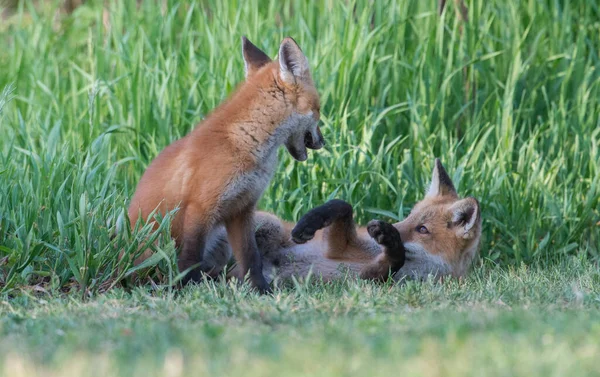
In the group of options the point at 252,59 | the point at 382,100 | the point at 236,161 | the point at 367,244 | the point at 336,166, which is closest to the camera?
the point at 236,161

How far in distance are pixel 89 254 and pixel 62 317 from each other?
3.09 feet

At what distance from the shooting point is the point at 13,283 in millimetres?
4434

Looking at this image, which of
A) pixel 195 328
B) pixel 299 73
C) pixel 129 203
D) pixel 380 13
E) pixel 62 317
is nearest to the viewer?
pixel 195 328

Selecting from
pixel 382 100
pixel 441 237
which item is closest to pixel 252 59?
pixel 441 237

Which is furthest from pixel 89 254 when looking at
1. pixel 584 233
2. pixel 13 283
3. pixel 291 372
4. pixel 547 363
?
pixel 584 233

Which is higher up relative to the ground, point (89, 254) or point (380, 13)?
point (380, 13)

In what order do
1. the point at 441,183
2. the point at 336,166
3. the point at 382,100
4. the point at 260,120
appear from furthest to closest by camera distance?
1. the point at 382,100
2. the point at 336,166
3. the point at 441,183
4. the point at 260,120

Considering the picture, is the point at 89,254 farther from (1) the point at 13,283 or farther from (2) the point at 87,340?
(2) the point at 87,340

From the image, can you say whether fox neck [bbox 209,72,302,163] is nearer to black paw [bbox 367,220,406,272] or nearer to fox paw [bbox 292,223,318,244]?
fox paw [bbox 292,223,318,244]

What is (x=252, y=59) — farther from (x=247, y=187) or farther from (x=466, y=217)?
(x=466, y=217)

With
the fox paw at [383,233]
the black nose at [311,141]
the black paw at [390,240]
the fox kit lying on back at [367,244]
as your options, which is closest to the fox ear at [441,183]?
the fox kit lying on back at [367,244]

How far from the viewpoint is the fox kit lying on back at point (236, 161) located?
15.3 feet

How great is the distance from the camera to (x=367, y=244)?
5555mm

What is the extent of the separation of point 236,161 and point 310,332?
6.10 feet
